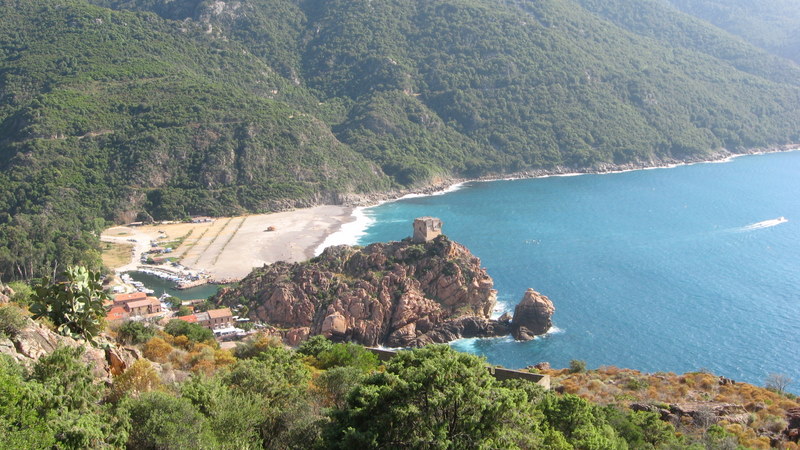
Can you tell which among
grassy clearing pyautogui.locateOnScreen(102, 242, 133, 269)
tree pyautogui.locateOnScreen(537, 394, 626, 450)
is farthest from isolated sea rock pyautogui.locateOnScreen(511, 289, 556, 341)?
grassy clearing pyautogui.locateOnScreen(102, 242, 133, 269)

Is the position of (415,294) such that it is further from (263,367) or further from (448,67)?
(448,67)

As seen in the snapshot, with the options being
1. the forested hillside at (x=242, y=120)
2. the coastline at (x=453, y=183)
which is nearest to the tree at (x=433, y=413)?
the forested hillside at (x=242, y=120)

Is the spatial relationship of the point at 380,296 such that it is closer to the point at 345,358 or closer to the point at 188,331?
the point at 188,331

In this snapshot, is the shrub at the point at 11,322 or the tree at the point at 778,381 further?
the tree at the point at 778,381

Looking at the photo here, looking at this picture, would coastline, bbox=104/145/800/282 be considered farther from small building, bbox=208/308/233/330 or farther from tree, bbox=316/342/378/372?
tree, bbox=316/342/378/372

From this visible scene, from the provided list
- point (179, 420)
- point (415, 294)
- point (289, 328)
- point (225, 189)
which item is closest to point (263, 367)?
point (179, 420)

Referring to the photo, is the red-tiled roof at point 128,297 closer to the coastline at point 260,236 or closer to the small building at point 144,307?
the small building at point 144,307
